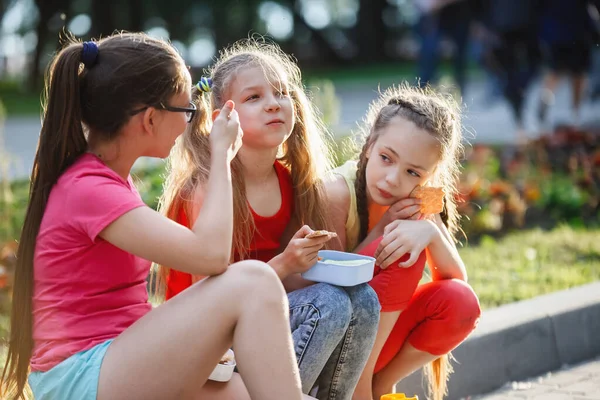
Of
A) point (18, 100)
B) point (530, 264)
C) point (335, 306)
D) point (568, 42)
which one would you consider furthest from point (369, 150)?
point (18, 100)

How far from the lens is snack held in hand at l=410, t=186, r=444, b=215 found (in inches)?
111

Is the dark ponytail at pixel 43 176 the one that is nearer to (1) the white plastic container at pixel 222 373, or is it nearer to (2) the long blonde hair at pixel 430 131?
(1) the white plastic container at pixel 222 373

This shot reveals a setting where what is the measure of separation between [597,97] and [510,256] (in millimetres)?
4852

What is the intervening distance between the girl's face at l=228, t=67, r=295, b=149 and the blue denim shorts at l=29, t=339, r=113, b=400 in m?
0.89

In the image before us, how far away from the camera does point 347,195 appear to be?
3.04 metres

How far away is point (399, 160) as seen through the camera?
2869mm

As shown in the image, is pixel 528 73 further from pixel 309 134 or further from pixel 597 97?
pixel 309 134

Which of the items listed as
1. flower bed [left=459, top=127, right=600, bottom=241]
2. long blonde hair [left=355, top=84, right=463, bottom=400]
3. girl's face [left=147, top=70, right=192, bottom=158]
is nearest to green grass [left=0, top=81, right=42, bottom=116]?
flower bed [left=459, top=127, right=600, bottom=241]

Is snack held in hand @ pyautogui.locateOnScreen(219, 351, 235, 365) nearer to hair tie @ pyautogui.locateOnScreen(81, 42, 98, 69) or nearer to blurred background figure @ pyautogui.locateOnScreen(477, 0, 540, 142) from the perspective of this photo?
hair tie @ pyautogui.locateOnScreen(81, 42, 98, 69)

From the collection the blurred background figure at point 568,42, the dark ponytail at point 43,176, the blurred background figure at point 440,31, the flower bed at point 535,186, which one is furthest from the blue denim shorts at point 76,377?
the blurred background figure at point 440,31

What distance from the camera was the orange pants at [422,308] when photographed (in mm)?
2715

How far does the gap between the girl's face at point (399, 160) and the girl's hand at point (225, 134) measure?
657 mm

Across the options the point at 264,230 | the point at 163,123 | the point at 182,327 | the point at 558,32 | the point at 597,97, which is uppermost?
the point at 558,32

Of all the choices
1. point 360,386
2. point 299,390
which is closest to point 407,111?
point 360,386
